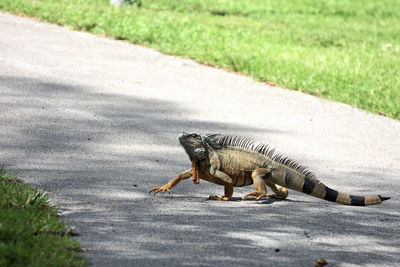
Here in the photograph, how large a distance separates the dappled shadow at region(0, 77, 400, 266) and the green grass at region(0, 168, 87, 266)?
0.16 metres

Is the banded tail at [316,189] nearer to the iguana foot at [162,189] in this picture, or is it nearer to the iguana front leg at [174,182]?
the iguana front leg at [174,182]

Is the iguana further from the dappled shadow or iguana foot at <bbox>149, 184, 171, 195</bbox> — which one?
the dappled shadow

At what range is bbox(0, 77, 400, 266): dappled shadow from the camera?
459cm

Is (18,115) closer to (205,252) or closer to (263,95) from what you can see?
(263,95)

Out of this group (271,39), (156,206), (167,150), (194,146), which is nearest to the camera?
(156,206)

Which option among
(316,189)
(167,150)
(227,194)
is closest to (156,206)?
(227,194)

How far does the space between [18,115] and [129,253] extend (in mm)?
4327

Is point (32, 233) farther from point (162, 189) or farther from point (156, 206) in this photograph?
point (162, 189)

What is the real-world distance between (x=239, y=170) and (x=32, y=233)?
6.38ft

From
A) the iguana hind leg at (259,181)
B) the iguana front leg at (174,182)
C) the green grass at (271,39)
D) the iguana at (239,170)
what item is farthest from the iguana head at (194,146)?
the green grass at (271,39)

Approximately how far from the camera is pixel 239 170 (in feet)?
19.0

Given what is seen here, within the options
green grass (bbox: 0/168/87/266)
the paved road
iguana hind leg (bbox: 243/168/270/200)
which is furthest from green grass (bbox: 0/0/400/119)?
green grass (bbox: 0/168/87/266)

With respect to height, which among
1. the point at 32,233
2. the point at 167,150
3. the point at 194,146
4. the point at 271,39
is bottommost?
the point at 167,150

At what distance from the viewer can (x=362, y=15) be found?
68.7ft
